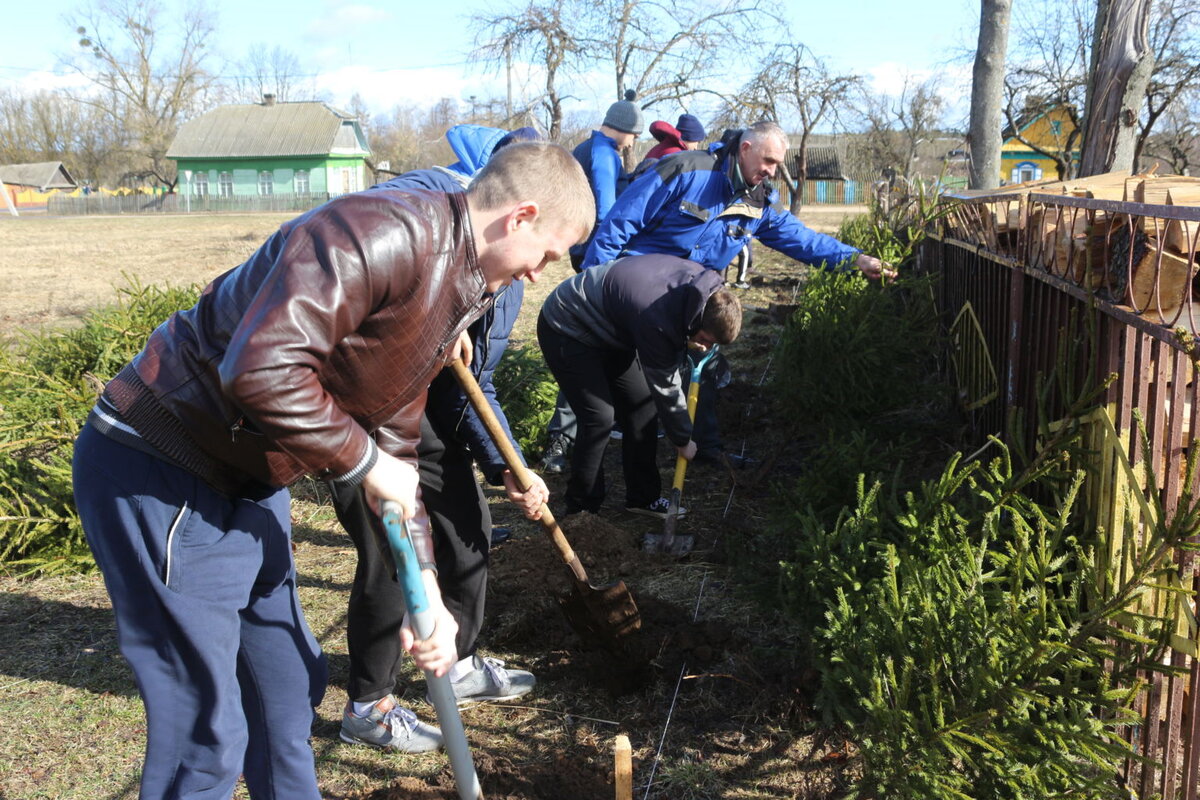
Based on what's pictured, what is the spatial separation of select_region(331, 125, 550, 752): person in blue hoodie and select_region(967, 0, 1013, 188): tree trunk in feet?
25.3

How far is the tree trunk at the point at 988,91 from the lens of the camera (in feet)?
30.6

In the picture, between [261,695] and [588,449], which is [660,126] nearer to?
[588,449]

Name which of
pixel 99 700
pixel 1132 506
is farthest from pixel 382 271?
pixel 99 700

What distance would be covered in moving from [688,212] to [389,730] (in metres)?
3.06

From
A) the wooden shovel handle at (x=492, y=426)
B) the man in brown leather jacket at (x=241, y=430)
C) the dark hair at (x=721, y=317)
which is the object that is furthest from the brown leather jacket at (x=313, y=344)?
the dark hair at (x=721, y=317)

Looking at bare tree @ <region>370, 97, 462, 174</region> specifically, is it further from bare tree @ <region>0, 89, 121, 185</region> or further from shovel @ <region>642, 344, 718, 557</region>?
shovel @ <region>642, 344, 718, 557</region>

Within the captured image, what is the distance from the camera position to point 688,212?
16.1 feet

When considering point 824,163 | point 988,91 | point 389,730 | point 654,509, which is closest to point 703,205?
point 654,509

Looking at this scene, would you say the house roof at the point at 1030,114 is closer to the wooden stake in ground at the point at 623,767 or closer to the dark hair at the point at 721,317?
the dark hair at the point at 721,317

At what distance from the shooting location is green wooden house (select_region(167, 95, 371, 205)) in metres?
53.2

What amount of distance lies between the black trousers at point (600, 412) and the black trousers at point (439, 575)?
138 cm

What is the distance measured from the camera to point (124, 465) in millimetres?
1773

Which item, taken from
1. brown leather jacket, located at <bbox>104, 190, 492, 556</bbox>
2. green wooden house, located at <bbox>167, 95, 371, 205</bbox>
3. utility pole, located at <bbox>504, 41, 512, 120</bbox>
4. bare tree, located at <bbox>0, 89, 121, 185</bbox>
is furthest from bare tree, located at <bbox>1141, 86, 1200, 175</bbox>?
bare tree, located at <bbox>0, 89, 121, 185</bbox>

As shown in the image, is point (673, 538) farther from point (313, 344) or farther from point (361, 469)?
point (313, 344)
